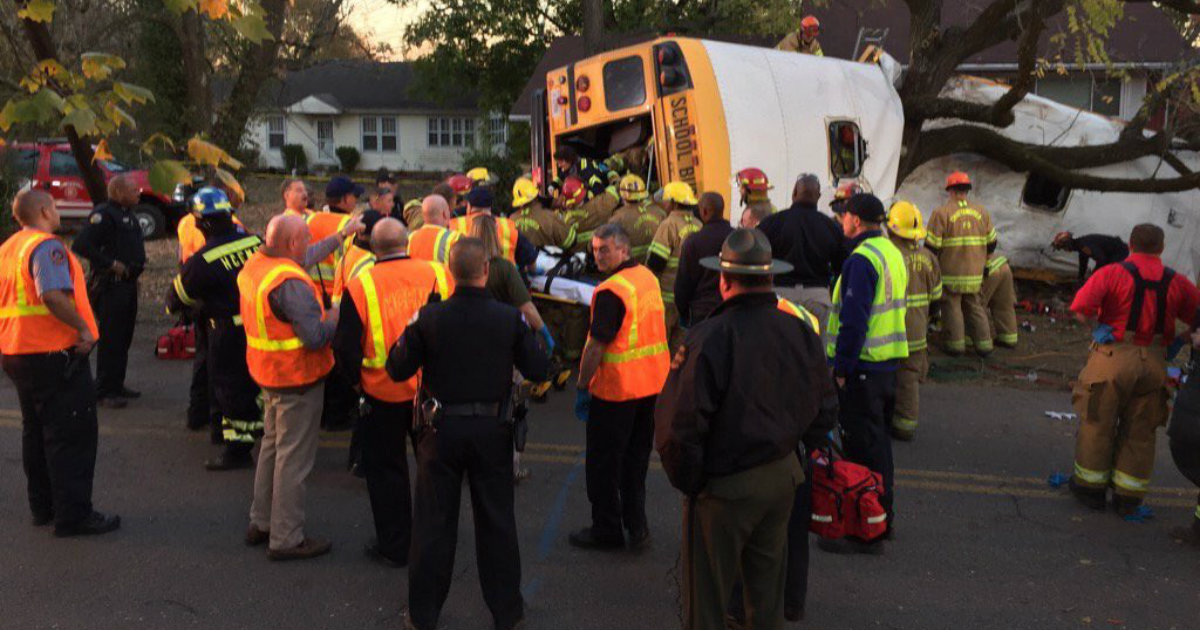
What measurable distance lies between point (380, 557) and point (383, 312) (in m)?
1.37

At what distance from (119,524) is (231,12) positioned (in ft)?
11.3

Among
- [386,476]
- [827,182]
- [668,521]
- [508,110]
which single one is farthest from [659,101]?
[508,110]

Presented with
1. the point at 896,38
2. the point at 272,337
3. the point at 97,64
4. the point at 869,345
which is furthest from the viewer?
the point at 896,38

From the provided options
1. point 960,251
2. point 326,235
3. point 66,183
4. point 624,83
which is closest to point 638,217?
point 624,83

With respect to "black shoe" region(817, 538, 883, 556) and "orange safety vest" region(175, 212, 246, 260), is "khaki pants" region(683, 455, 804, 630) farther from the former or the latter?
"orange safety vest" region(175, 212, 246, 260)

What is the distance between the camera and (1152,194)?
12.9 meters

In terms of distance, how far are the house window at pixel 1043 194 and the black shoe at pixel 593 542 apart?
941 cm

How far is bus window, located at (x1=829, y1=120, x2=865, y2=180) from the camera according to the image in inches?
436

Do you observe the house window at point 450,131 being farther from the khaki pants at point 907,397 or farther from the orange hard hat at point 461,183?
the khaki pants at point 907,397

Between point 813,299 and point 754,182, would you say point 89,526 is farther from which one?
point 754,182

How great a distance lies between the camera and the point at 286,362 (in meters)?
5.34

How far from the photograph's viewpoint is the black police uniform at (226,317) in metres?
6.38

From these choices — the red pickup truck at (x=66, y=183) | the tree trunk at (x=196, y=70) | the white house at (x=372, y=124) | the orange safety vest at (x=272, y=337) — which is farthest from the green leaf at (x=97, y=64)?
the white house at (x=372, y=124)

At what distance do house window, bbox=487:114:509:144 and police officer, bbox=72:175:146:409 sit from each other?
23.0m
